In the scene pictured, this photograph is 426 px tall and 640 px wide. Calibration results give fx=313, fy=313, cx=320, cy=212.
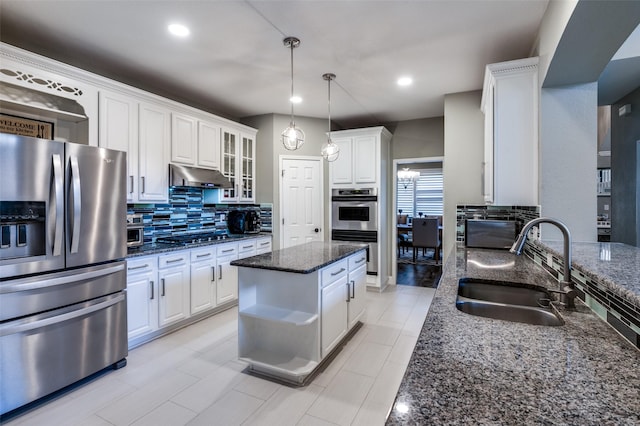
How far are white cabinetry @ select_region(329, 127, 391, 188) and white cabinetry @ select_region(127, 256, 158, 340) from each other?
9.57ft

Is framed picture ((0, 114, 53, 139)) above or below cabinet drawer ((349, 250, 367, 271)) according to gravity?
above

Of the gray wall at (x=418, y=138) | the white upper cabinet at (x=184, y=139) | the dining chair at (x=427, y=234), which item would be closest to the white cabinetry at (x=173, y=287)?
the white upper cabinet at (x=184, y=139)

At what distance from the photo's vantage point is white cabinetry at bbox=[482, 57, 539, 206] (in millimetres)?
2403

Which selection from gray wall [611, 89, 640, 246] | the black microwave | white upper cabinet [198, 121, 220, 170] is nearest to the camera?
gray wall [611, 89, 640, 246]

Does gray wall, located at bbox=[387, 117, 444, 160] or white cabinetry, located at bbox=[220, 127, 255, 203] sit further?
gray wall, located at bbox=[387, 117, 444, 160]

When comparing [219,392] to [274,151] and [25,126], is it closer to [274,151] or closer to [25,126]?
[25,126]

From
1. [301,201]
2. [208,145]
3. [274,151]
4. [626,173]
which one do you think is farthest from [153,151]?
[626,173]

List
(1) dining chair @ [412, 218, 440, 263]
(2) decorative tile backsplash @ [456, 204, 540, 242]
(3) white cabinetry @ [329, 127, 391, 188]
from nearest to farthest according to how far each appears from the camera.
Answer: (2) decorative tile backsplash @ [456, 204, 540, 242] → (3) white cabinetry @ [329, 127, 391, 188] → (1) dining chair @ [412, 218, 440, 263]

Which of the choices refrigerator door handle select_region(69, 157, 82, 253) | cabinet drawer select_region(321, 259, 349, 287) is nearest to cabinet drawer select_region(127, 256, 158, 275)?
refrigerator door handle select_region(69, 157, 82, 253)

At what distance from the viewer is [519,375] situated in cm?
80

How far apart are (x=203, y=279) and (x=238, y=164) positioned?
1.77 meters

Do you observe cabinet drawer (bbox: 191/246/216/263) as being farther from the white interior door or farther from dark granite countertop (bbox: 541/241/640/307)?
Answer: dark granite countertop (bbox: 541/241/640/307)

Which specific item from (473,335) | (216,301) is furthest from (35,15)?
(473,335)

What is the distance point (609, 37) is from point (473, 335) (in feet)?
5.72
